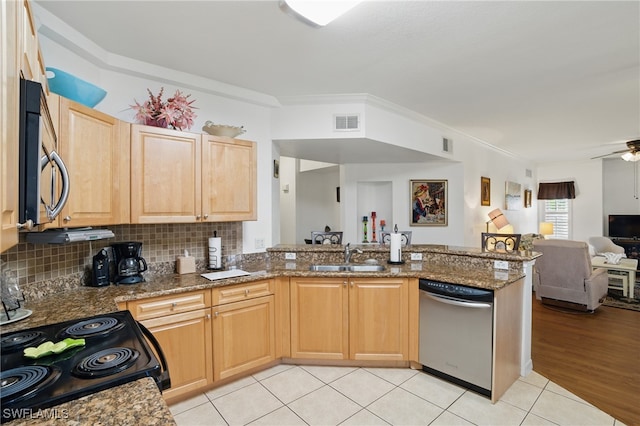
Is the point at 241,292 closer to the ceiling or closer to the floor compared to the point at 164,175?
closer to the floor

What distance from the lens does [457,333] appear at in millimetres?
2416

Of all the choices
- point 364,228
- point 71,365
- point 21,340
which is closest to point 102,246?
point 21,340

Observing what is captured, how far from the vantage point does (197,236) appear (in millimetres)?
2900

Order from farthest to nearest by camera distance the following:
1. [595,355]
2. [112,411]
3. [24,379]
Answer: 1. [595,355]
2. [24,379]
3. [112,411]

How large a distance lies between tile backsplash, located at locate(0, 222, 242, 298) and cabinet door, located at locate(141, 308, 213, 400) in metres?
0.65

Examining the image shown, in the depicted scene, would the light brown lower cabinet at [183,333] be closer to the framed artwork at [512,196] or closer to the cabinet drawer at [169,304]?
the cabinet drawer at [169,304]

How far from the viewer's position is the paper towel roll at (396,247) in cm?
304

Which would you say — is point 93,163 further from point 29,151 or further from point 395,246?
point 395,246

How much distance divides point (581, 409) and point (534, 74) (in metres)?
2.69

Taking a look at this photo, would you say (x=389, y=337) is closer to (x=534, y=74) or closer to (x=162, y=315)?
(x=162, y=315)

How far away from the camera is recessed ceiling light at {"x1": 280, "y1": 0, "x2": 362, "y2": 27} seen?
5.26 ft

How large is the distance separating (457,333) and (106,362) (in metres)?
2.27

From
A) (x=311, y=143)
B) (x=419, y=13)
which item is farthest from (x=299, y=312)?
(x=419, y=13)

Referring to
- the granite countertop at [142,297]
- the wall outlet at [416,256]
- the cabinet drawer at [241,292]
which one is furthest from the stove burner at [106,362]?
the wall outlet at [416,256]
